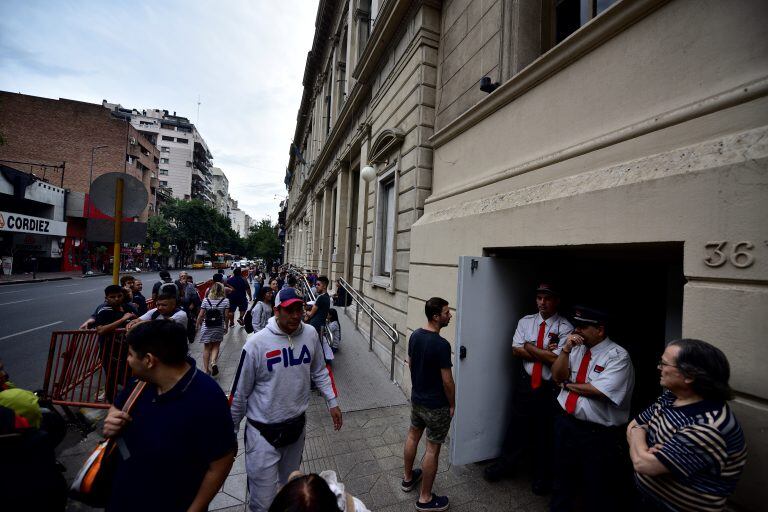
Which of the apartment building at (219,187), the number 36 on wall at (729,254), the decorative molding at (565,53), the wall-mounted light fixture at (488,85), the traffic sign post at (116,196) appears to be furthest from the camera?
the apartment building at (219,187)

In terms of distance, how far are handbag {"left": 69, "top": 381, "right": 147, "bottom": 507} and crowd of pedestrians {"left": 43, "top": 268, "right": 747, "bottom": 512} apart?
9 centimetres

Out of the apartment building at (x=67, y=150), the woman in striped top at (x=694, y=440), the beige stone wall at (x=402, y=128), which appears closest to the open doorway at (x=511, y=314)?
the woman in striped top at (x=694, y=440)

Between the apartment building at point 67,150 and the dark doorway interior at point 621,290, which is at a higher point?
the apartment building at point 67,150

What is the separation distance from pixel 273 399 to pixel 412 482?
176cm

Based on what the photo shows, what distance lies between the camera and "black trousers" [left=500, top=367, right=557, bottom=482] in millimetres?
3414

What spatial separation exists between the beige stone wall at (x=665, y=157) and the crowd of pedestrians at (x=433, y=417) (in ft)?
1.46

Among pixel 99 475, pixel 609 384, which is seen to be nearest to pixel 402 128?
pixel 609 384

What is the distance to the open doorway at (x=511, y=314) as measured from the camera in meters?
3.63

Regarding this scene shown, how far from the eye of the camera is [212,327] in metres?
6.30

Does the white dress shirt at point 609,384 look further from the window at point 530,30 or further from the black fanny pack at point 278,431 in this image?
the window at point 530,30

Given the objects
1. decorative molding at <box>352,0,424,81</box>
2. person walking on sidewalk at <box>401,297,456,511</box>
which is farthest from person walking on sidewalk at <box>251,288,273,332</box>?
decorative molding at <box>352,0,424,81</box>

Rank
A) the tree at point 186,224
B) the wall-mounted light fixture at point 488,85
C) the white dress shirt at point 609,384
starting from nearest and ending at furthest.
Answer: the white dress shirt at point 609,384 < the wall-mounted light fixture at point 488,85 < the tree at point 186,224

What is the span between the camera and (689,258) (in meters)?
2.14

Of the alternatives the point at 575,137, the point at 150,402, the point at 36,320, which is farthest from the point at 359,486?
the point at 36,320
